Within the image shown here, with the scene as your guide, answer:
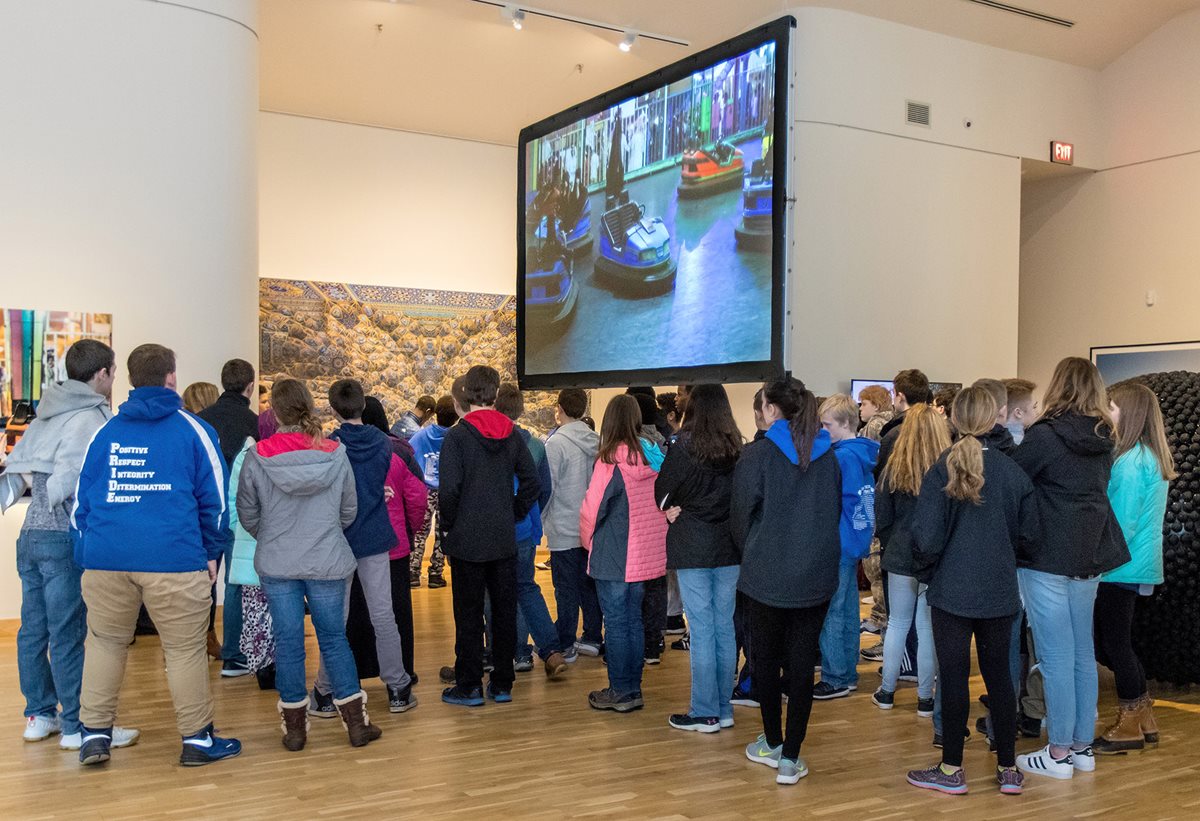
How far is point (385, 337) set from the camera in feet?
38.3

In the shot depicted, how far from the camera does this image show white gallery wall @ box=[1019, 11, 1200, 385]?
11.1 meters

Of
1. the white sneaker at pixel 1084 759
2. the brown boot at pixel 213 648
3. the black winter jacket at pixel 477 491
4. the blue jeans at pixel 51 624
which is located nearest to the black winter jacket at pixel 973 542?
the white sneaker at pixel 1084 759

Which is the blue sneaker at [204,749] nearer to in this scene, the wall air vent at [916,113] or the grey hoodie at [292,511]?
the grey hoodie at [292,511]

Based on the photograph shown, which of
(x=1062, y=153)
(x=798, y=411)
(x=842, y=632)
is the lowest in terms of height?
(x=842, y=632)

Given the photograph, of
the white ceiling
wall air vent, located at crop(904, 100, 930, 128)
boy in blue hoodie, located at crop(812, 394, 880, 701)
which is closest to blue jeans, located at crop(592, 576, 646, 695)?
boy in blue hoodie, located at crop(812, 394, 880, 701)

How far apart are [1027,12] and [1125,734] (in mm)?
8039

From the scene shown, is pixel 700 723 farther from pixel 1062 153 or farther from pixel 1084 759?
pixel 1062 153

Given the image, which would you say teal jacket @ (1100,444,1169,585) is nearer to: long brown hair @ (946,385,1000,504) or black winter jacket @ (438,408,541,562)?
long brown hair @ (946,385,1000,504)

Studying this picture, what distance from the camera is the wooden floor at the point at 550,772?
3924 millimetres

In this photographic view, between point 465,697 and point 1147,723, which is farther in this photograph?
point 465,697

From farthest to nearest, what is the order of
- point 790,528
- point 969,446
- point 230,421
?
point 230,421 → point 790,528 → point 969,446

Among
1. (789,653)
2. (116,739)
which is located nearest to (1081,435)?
(789,653)

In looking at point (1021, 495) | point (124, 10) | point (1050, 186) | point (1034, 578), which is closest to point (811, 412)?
point (1021, 495)

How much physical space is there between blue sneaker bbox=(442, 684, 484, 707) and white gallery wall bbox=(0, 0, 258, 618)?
11.6ft
